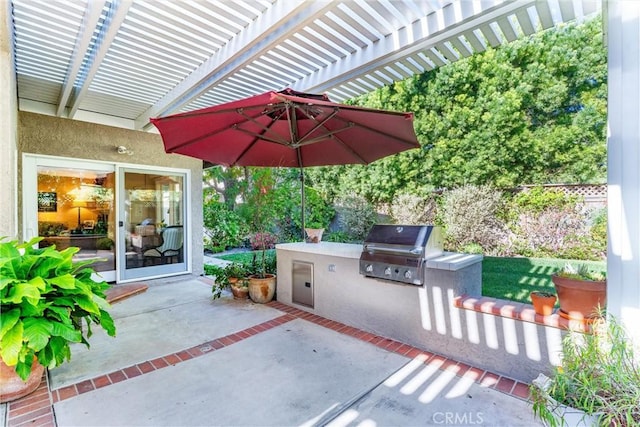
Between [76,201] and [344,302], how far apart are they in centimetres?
542

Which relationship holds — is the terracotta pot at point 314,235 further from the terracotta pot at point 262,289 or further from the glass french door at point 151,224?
the glass french door at point 151,224

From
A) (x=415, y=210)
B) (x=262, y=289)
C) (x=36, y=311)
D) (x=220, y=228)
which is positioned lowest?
(x=262, y=289)

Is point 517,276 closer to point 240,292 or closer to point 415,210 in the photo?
point 415,210

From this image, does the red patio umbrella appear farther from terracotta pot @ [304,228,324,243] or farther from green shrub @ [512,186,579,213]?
green shrub @ [512,186,579,213]

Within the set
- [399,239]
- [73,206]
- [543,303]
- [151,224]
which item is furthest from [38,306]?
[151,224]

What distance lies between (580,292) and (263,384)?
2.67 metres

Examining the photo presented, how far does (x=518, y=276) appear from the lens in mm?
5996

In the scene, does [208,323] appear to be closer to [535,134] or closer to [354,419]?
[354,419]

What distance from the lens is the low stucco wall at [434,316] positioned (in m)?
2.72

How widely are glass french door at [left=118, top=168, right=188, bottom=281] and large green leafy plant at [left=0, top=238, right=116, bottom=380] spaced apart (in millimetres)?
3818

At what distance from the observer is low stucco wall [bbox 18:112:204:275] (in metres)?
5.43

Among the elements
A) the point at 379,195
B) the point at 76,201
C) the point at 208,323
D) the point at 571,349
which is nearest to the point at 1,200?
the point at 208,323

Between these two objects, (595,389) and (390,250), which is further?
(390,250)

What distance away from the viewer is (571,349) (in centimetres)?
196
